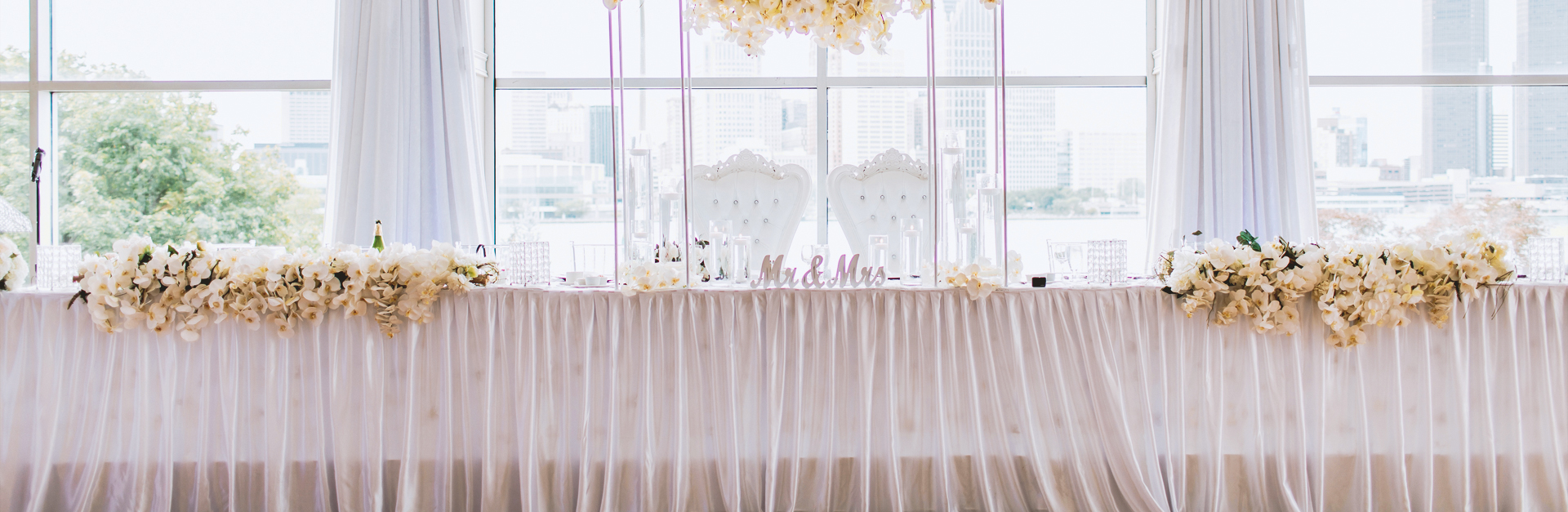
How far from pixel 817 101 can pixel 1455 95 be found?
3149mm

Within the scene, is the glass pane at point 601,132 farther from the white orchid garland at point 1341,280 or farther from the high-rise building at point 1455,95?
the high-rise building at point 1455,95

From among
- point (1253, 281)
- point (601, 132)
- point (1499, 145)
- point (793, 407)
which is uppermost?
point (601, 132)

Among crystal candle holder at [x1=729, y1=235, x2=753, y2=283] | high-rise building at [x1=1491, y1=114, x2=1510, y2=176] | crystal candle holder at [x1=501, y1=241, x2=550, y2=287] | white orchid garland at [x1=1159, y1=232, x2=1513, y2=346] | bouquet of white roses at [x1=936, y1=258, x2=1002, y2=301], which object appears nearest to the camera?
white orchid garland at [x1=1159, y1=232, x2=1513, y2=346]

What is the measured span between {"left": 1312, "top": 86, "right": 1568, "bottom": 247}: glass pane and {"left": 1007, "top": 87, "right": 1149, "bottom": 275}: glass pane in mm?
904

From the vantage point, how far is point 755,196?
3.20m

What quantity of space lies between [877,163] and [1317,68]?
95.3 inches

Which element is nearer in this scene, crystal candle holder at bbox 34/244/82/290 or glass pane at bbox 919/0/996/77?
crystal candle holder at bbox 34/244/82/290

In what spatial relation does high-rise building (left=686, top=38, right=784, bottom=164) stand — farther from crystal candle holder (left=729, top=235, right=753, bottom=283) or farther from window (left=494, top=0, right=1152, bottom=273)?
crystal candle holder (left=729, top=235, right=753, bottom=283)

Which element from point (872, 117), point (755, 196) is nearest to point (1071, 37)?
point (872, 117)

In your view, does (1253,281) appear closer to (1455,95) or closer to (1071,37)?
(1071,37)

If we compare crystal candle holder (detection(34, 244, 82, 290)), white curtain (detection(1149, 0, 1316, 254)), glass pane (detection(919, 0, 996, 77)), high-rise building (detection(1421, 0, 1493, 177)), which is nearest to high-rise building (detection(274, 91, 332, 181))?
crystal candle holder (detection(34, 244, 82, 290))

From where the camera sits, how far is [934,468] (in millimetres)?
2227

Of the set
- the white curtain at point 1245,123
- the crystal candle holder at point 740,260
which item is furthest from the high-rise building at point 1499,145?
the crystal candle holder at point 740,260

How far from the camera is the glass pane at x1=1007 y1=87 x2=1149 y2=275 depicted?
159 inches
